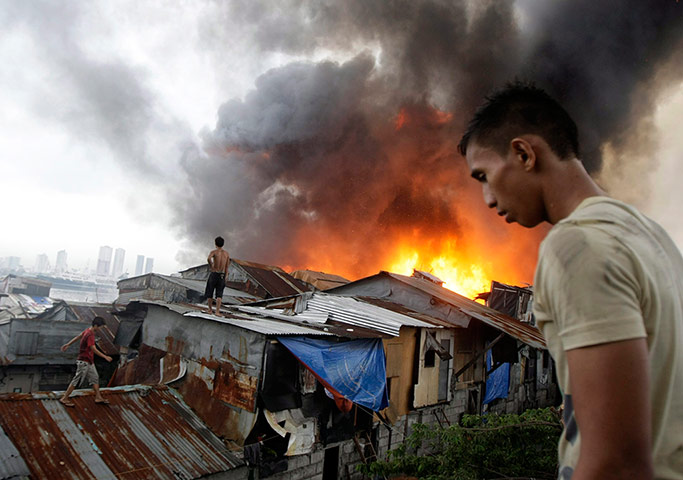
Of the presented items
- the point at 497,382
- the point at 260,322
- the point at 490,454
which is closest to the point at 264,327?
the point at 260,322

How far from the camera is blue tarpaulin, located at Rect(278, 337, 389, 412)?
9039mm

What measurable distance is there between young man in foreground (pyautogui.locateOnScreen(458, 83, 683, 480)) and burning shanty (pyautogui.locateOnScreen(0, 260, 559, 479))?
8376mm

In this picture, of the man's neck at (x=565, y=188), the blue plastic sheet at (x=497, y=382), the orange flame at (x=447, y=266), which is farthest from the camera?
the orange flame at (x=447, y=266)

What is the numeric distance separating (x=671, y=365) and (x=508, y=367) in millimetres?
20998

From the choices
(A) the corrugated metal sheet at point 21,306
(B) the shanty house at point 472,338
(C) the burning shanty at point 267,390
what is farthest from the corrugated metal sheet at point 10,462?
(A) the corrugated metal sheet at point 21,306

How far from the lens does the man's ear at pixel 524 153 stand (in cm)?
128

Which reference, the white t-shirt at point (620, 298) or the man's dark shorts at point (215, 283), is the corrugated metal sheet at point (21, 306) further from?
the white t-shirt at point (620, 298)

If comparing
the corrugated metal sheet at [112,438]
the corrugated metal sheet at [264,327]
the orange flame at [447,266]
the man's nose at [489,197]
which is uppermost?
the orange flame at [447,266]

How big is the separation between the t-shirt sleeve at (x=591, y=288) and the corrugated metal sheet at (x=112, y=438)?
8.98m

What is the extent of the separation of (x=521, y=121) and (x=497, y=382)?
65.4 feet

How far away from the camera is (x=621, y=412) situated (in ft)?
2.77

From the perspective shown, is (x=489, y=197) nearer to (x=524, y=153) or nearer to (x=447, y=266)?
(x=524, y=153)

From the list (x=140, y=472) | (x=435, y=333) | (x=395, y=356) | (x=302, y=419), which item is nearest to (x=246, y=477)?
(x=302, y=419)

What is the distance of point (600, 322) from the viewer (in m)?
0.86
